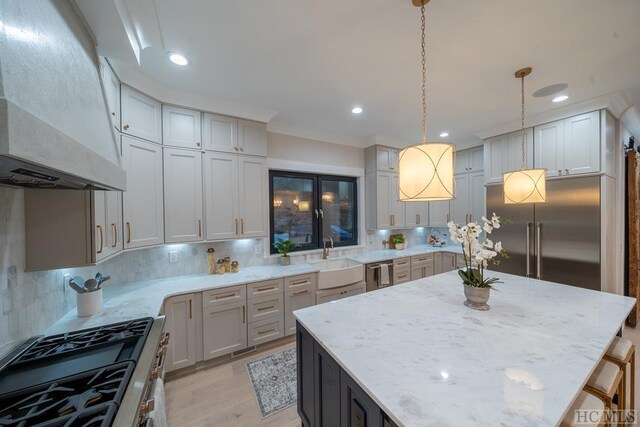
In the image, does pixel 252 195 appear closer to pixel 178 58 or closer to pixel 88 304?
pixel 178 58

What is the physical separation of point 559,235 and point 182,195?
14.2 ft

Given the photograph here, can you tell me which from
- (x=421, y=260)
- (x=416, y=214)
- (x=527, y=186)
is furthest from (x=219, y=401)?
(x=416, y=214)

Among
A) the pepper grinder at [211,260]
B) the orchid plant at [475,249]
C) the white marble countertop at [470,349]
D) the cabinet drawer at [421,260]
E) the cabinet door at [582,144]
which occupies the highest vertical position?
the cabinet door at [582,144]

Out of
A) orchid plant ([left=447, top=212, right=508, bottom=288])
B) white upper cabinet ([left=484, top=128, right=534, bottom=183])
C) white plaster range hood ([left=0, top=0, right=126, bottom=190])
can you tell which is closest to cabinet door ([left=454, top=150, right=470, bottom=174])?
Result: white upper cabinet ([left=484, top=128, right=534, bottom=183])

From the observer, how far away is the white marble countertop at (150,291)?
5.06 feet

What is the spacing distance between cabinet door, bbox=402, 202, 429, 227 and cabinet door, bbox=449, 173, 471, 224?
516mm

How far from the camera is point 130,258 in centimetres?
229

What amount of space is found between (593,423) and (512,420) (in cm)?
65

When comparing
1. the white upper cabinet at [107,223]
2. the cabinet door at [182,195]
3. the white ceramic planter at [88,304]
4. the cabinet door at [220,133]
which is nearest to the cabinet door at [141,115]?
the cabinet door at [182,195]

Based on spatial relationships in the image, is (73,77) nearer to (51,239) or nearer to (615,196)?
(51,239)

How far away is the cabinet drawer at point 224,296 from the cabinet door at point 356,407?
1.58m

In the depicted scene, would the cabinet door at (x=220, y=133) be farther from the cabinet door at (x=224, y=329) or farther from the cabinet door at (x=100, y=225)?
the cabinet door at (x=224, y=329)

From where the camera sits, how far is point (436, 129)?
A: 3500 millimetres

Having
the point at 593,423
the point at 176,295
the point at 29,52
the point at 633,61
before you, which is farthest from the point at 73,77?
the point at 633,61
